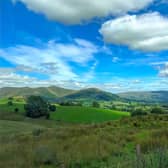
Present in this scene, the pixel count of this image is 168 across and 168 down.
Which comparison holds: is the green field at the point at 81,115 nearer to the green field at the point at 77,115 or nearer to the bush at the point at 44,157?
the green field at the point at 77,115

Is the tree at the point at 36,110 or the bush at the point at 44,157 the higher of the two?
the tree at the point at 36,110

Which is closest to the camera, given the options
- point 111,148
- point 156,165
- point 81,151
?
point 156,165

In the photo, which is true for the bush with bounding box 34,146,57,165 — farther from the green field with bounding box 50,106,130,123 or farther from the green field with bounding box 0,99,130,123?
the green field with bounding box 50,106,130,123

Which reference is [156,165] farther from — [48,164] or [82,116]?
[82,116]

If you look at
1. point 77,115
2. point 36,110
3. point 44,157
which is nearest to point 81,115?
point 77,115

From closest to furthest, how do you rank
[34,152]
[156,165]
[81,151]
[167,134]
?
[156,165] < [34,152] < [81,151] < [167,134]

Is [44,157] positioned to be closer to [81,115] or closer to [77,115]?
[81,115]

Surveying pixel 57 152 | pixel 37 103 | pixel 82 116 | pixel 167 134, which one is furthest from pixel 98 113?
pixel 57 152

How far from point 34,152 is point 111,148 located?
404 centimetres

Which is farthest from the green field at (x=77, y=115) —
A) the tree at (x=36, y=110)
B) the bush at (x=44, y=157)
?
the bush at (x=44, y=157)

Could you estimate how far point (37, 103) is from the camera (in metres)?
87.7

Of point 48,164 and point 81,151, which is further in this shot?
point 81,151

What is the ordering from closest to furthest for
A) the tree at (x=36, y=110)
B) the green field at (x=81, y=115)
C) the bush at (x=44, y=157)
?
the bush at (x=44, y=157) → the green field at (x=81, y=115) → the tree at (x=36, y=110)

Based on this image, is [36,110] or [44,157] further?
[36,110]
